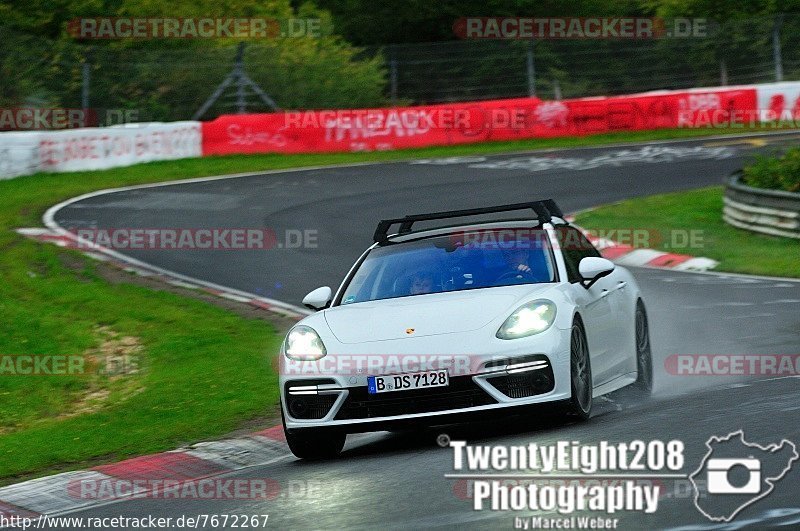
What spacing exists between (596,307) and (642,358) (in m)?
1.17

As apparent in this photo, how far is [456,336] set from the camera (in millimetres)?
8352

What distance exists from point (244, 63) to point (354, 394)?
27497 millimetres

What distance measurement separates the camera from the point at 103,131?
2977 cm

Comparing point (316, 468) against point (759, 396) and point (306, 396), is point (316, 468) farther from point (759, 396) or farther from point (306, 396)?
point (759, 396)

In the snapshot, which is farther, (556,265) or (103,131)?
(103,131)

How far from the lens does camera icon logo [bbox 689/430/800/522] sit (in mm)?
6016

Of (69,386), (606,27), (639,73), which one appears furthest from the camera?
(606,27)

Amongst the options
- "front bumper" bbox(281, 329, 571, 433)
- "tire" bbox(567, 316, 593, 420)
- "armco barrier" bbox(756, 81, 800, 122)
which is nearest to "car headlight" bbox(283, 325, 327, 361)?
"front bumper" bbox(281, 329, 571, 433)

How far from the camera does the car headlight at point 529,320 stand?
8414 millimetres

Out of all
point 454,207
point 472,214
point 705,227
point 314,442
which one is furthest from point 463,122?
point 314,442

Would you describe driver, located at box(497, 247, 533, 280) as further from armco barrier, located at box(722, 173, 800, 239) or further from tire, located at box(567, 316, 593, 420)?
armco barrier, located at box(722, 173, 800, 239)

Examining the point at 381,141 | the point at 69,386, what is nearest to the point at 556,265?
the point at 69,386

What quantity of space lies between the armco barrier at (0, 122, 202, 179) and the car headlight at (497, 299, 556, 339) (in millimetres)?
20218

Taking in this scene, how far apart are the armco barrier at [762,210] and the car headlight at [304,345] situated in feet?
37.0
